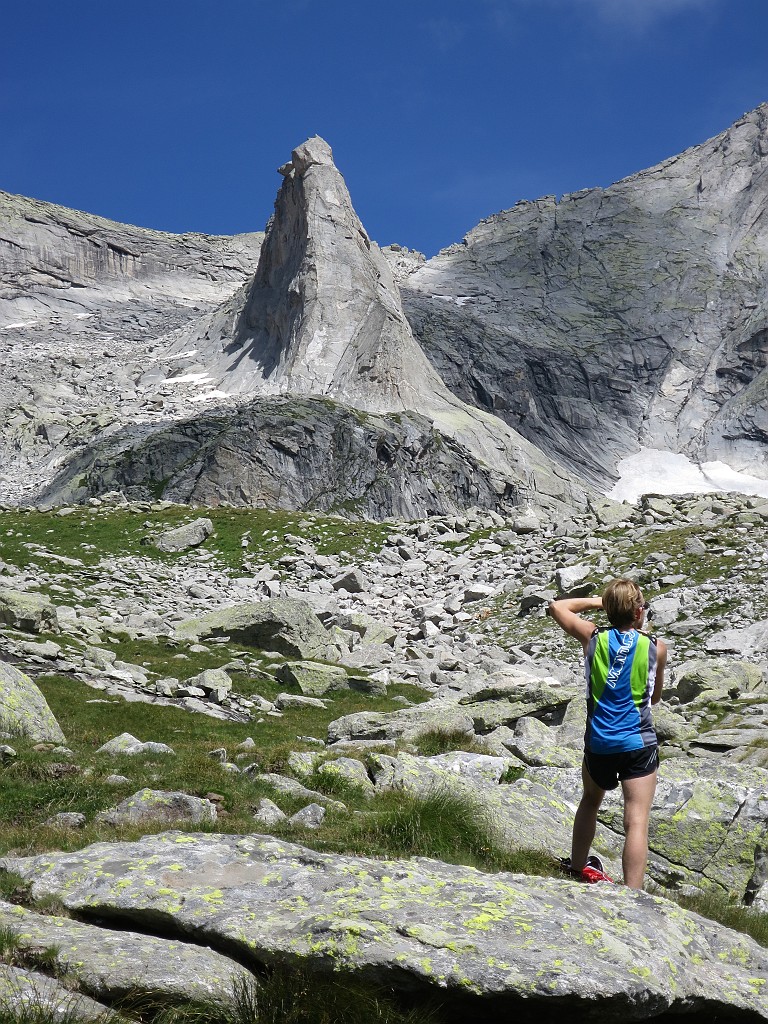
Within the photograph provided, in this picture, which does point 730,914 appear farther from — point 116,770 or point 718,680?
point 718,680

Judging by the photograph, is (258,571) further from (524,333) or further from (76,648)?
(524,333)

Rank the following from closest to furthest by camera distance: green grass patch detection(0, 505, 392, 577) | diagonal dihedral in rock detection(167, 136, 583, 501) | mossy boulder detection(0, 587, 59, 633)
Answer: mossy boulder detection(0, 587, 59, 633) → green grass patch detection(0, 505, 392, 577) → diagonal dihedral in rock detection(167, 136, 583, 501)

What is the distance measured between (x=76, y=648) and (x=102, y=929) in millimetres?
21088

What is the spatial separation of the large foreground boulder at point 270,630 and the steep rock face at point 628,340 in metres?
123

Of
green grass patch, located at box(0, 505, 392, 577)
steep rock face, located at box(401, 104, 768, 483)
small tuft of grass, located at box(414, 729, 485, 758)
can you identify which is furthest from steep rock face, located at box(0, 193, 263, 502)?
small tuft of grass, located at box(414, 729, 485, 758)

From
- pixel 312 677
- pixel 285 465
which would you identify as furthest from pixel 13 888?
pixel 285 465

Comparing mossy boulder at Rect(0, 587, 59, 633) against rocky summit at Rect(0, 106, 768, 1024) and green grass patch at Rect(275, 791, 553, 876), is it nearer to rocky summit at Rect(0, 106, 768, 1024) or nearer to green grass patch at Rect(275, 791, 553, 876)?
rocky summit at Rect(0, 106, 768, 1024)

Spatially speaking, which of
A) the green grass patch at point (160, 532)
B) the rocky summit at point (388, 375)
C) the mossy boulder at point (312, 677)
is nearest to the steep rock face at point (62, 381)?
the rocky summit at point (388, 375)

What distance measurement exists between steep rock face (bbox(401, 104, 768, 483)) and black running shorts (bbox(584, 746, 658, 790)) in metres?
145

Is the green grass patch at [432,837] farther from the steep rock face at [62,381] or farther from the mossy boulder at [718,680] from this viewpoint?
the steep rock face at [62,381]

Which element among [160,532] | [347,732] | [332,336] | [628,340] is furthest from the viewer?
[628,340]

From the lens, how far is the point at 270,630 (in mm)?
31250

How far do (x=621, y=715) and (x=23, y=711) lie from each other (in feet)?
34.3

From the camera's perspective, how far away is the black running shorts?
7.65 metres
